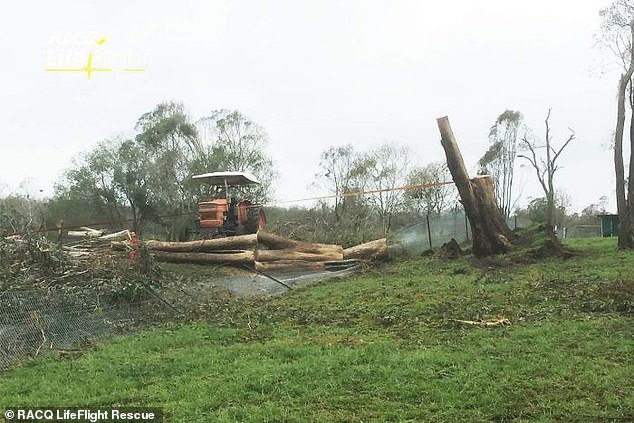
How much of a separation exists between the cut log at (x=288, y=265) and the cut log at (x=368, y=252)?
1051mm

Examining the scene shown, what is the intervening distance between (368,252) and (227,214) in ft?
12.6

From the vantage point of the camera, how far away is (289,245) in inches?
599

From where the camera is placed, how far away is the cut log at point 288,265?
13.9 meters

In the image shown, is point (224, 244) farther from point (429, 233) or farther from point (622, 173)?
point (622, 173)

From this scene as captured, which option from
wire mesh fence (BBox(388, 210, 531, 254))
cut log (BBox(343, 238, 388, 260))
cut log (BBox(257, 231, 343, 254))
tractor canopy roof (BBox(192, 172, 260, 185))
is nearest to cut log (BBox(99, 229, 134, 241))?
tractor canopy roof (BBox(192, 172, 260, 185))

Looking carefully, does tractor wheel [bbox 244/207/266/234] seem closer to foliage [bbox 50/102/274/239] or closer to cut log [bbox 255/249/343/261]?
cut log [bbox 255/249/343/261]

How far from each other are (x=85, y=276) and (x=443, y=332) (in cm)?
586

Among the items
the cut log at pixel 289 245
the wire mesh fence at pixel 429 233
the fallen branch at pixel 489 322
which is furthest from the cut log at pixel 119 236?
the fallen branch at pixel 489 322

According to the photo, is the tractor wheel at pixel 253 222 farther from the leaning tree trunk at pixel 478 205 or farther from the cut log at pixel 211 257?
the leaning tree trunk at pixel 478 205

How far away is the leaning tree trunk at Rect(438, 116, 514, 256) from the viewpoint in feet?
45.8

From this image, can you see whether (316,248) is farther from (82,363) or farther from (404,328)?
(82,363)

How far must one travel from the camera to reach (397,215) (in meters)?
30.9

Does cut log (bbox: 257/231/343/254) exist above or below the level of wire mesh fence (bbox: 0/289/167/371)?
above

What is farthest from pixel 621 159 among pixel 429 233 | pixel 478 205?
pixel 429 233
